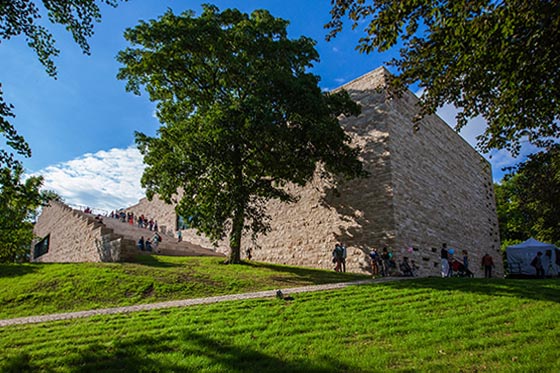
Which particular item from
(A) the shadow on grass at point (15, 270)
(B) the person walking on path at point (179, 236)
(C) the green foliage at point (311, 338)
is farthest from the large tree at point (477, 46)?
(B) the person walking on path at point (179, 236)

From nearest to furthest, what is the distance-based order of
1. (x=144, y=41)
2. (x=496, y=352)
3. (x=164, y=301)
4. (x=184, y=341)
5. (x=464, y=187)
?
(x=496, y=352)
(x=184, y=341)
(x=164, y=301)
(x=144, y=41)
(x=464, y=187)

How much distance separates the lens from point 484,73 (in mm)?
6980

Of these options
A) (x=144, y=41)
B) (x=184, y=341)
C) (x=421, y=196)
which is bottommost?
(x=184, y=341)

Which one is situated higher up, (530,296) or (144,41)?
(144,41)

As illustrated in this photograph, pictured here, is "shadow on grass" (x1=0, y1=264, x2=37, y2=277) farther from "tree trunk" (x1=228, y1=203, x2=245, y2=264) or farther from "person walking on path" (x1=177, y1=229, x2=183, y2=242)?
"person walking on path" (x1=177, y1=229, x2=183, y2=242)

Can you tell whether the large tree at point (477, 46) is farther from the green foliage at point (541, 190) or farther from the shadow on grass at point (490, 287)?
the green foliage at point (541, 190)

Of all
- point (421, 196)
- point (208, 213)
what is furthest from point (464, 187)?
point (208, 213)

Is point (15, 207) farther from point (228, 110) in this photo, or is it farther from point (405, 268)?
point (405, 268)

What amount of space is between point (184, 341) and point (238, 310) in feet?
6.54

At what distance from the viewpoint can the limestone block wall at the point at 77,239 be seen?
15570 mm

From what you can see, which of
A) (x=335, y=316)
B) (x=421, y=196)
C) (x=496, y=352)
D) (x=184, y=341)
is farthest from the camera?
(x=421, y=196)

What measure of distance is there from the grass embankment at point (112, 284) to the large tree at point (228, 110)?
3016 mm

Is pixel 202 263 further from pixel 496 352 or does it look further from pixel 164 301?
pixel 496 352

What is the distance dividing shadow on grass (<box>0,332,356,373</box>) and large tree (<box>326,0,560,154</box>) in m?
5.54
